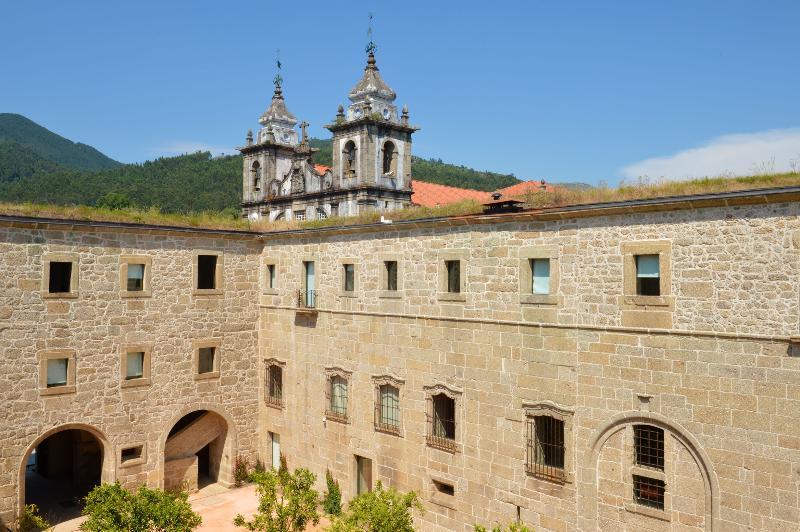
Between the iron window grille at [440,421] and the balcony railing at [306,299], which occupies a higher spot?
the balcony railing at [306,299]

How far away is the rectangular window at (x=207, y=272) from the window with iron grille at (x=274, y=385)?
11.6ft

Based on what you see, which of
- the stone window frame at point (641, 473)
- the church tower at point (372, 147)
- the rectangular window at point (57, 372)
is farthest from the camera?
the church tower at point (372, 147)

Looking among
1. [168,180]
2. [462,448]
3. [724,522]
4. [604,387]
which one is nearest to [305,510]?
[462,448]

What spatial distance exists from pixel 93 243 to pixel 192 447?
299 inches

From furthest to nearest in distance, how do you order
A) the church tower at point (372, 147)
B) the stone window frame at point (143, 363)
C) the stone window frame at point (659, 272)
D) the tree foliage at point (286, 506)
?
the church tower at point (372, 147)
the stone window frame at point (143, 363)
the tree foliage at point (286, 506)
the stone window frame at point (659, 272)

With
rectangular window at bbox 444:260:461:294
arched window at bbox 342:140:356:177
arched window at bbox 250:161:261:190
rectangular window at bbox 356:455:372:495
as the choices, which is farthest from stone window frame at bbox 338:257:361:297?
arched window at bbox 250:161:261:190

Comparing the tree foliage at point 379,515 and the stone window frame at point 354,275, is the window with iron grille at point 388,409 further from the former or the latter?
the tree foliage at point 379,515

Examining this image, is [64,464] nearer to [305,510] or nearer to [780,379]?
[305,510]

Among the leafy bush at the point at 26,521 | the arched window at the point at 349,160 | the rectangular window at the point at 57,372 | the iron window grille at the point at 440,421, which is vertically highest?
the arched window at the point at 349,160

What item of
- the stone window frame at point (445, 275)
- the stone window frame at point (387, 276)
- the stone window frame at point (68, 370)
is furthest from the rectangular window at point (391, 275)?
the stone window frame at point (68, 370)

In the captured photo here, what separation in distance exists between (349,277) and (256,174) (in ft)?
110

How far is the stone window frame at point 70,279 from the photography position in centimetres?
1900

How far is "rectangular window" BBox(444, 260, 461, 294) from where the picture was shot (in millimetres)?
17438

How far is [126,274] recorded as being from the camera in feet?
67.4
